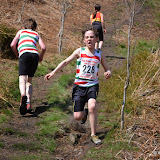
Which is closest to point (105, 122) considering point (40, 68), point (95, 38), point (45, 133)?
point (45, 133)

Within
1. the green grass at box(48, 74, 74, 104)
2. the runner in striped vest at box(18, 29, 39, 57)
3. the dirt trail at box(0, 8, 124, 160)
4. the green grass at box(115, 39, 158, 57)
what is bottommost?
the dirt trail at box(0, 8, 124, 160)

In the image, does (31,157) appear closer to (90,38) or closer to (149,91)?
(90,38)

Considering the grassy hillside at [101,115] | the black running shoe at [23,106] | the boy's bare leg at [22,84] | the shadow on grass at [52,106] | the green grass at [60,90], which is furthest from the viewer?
the green grass at [60,90]

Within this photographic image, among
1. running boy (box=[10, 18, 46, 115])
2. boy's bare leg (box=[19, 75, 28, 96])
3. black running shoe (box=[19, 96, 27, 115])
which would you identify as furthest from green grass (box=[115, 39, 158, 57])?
black running shoe (box=[19, 96, 27, 115])

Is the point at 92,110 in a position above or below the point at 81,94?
below

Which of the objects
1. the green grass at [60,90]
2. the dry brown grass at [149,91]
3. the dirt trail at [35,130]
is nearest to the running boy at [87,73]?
the dirt trail at [35,130]

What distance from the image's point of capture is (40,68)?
7.86 meters

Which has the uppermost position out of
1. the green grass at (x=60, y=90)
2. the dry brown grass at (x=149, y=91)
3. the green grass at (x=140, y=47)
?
the green grass at (x=140, y=47)

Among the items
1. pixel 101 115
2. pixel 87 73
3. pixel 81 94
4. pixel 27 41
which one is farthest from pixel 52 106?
pixel 87 73

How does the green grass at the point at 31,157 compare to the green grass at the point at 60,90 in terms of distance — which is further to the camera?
the green grass at the point at 60,90

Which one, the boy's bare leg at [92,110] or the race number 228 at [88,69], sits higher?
the race number 228 at [88,69]

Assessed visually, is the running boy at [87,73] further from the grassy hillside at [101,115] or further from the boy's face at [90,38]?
the grassy hillside at [101,115]

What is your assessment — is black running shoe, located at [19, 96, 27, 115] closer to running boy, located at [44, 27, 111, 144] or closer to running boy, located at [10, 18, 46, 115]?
running boy, located at [10, 18, 46, 115]

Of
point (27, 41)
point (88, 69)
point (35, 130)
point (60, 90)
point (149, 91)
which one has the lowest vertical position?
point (35, 130)
